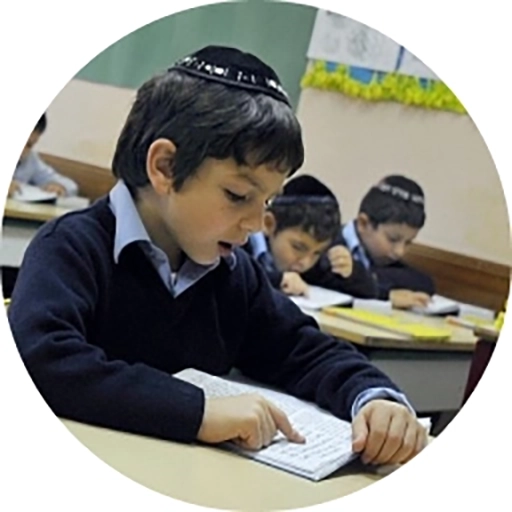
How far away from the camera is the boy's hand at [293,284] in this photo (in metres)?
0.74

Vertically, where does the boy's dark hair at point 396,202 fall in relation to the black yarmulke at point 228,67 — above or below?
below

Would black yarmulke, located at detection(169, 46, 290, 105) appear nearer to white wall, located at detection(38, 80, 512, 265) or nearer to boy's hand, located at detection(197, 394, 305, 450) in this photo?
white wall, located at detection(38, 80, 512, 265)

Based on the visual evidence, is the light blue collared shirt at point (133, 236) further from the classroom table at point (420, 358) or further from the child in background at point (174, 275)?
the classroom table at point (420, 358)

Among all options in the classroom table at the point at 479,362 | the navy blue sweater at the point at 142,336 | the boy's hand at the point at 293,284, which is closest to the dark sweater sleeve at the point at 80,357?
the navy blue sweater at the point at 142,336

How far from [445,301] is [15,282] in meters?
0.33

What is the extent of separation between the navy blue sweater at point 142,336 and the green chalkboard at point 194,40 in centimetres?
10

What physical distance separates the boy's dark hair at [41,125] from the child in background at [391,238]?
241 mm

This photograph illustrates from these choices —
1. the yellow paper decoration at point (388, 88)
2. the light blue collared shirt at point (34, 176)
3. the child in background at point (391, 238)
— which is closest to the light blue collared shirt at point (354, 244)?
the child in background at point (391, 238)

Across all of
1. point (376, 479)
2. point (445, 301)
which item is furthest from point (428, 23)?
point (376, 479)

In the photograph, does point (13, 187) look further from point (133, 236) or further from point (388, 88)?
point (388, 88)

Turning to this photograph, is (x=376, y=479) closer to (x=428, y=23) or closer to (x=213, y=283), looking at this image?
(x=213, y=283)

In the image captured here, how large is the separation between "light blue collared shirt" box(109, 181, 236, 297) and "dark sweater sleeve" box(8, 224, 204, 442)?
22mm

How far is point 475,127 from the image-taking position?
2.41 feet

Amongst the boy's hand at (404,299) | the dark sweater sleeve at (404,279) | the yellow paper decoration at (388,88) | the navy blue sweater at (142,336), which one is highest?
the yellow paper decoration at (388,88)
